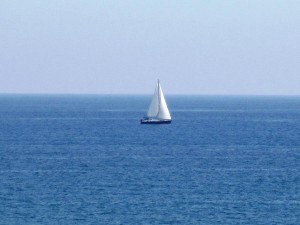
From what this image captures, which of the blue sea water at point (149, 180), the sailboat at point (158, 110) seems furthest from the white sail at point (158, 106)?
the blue sea water at point (149, 180)

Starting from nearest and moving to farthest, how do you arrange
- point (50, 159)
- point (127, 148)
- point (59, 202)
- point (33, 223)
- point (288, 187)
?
point (33, 223), point (59, 202), point (288, 187), point (50, 159), point (127, 148)

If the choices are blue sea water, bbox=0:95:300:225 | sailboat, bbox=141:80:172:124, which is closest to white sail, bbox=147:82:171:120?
sailboat, bbox=141:80:172:124

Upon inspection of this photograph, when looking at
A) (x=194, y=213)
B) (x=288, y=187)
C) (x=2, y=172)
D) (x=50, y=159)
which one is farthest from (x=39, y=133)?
(x=194, y=213)

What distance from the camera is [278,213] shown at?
64.6 m

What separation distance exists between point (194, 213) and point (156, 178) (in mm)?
18028

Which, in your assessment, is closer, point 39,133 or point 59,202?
point 59,202

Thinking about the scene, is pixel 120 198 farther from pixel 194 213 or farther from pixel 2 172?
pixel 2 172

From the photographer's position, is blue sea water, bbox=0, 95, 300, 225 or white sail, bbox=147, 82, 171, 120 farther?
white sail, bbox=147, 82, 171, 120

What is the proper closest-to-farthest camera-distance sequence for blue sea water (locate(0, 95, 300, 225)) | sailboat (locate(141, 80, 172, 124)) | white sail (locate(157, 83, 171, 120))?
blue sea water (locate(0, 95, 300, 225)) → white sail (locate(157, 83, 171, 120)) → sailboat (locate(141, 80, 172, 124))

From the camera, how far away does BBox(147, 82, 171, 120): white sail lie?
15762 cm

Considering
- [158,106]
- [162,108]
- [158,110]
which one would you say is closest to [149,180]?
[158,106]

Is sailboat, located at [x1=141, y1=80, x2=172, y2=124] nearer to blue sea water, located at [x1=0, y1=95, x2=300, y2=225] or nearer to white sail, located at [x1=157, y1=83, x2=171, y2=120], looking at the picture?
white sail, located at [x1=157, y1=83, x2=171, y2=120]

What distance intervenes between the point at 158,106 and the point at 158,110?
235 centimetres

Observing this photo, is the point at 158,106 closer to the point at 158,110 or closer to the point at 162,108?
the point at 162,108
